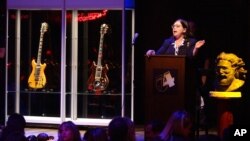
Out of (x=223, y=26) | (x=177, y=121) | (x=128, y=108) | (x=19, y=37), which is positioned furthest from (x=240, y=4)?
(x=177, y=121)

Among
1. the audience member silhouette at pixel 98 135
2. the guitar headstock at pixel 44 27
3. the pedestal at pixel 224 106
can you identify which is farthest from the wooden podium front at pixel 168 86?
the guitar headstock at pixel 44 27

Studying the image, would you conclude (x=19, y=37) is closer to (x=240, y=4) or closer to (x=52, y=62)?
(x=52, y=62)

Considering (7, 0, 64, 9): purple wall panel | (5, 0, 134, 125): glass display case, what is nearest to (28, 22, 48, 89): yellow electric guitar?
(5, 0, 134, 125): glass display case

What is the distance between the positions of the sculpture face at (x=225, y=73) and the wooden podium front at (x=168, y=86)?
1.41 meters

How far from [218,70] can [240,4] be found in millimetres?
1896

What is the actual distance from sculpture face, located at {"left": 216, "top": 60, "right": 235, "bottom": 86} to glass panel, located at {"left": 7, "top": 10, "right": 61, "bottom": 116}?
119 inches

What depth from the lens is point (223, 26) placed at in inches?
364

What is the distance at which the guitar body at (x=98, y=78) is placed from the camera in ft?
30.5

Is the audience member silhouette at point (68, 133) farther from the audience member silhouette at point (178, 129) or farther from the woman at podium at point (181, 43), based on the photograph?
the woman at podium at point (181, 43)

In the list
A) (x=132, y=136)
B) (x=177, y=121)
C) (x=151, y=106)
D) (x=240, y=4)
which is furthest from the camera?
(x=240, y=4)

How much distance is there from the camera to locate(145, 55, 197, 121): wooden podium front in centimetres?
611

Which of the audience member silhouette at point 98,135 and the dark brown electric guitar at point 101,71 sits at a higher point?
the dark brown electric guitar at point 101,71

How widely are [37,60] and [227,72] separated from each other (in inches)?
136

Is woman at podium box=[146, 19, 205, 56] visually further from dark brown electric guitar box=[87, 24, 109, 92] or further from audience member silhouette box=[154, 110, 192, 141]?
dark brown electric guitar box=[87, 24, 109, 92]
